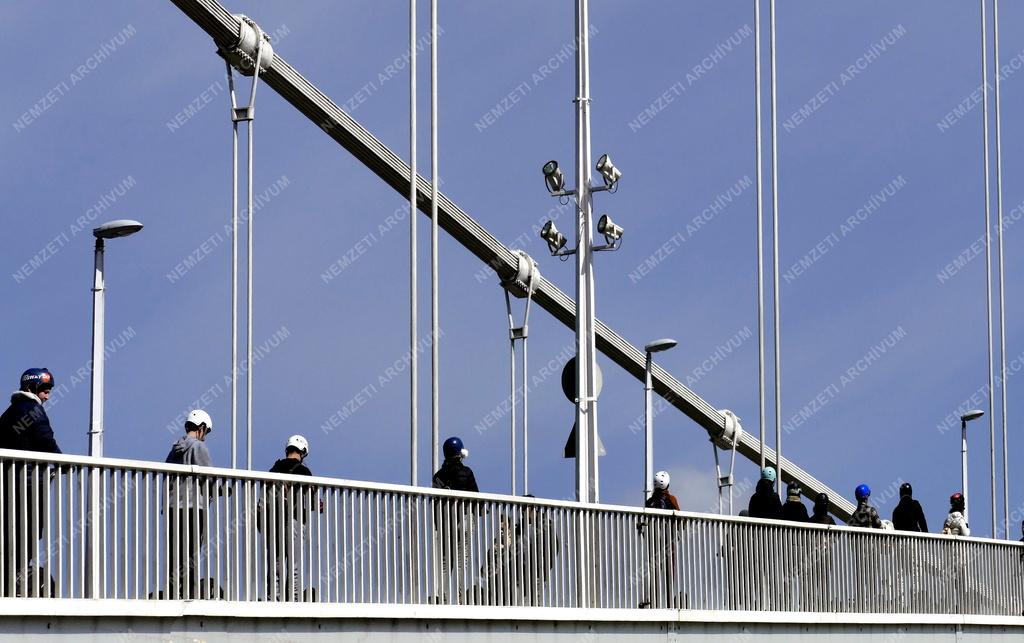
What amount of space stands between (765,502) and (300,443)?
7592 millimetres

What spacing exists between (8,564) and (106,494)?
936 mm

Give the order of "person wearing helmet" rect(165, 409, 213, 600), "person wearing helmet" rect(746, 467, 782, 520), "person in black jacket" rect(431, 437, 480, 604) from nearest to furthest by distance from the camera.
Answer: "person wearing helmet" rect(165, 409, 213, 600) → "person in black jacket" rect(431, 437, 480, 604) → "person wearing helmet" rect(746, 467, 782, 520)

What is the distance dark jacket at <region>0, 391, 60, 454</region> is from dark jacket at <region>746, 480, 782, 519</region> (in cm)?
1022

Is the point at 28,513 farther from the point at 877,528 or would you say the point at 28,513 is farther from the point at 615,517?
the point at 877,528

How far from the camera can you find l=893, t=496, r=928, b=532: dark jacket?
24672mm

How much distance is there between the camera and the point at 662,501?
1984 centimetres


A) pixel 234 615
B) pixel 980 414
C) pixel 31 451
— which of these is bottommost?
pixel 234 615

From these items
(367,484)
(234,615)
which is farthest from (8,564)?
(367,484)

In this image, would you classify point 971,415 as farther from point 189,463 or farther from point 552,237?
point 189,463

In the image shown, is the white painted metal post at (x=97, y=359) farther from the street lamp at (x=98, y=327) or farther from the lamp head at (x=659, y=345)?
the lamp head at (x=659, y=345)

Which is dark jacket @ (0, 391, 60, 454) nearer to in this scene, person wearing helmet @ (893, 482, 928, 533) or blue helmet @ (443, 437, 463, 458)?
blue helmet @ (443, 437, 463, 458)

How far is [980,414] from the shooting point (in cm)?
4859

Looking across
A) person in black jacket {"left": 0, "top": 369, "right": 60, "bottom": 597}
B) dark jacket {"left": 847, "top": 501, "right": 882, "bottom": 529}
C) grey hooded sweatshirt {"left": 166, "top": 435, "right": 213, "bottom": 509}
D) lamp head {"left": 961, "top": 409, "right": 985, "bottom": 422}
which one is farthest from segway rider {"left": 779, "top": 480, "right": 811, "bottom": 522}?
lamp head {"left": 961, "top": 409, "right": 985, "bottom": 422}

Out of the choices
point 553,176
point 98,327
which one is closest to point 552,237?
point 553,176
